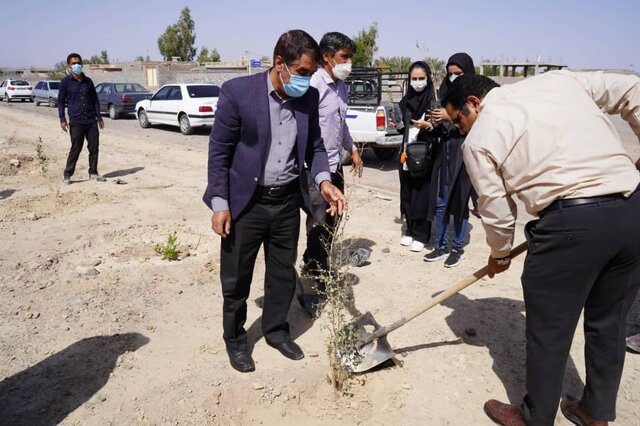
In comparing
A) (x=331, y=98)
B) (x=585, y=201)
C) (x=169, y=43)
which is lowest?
(x=585, y=201)

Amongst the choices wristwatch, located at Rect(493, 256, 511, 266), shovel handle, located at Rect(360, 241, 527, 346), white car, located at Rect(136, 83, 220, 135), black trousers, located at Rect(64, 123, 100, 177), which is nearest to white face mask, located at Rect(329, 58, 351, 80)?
shovel handle, located at Rect(360, 241, 527, 346)

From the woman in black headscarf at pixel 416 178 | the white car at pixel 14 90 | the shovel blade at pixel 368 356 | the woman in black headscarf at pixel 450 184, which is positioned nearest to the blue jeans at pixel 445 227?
the woman in black headscarf at pixel 450 184

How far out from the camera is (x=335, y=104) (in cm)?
379

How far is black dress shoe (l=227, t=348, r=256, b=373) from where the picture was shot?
3074mm

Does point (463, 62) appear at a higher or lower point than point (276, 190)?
higher

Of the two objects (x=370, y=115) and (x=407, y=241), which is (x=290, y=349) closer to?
(x=407, y=241)

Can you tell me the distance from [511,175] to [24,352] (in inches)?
123

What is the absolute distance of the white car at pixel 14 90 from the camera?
29.3 metres

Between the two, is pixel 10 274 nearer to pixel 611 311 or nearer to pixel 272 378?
pixel 272 378

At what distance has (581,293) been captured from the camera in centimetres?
221

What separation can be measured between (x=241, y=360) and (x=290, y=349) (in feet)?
1.09

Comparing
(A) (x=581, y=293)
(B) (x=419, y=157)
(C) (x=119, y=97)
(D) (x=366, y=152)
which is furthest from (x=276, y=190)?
(C) (x=119, y=97)

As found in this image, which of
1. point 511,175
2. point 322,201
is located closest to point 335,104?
point 322,201

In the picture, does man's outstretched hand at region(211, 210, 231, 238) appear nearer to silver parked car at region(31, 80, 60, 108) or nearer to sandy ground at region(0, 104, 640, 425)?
sandy ground at region(0, 104, 640, 425)
